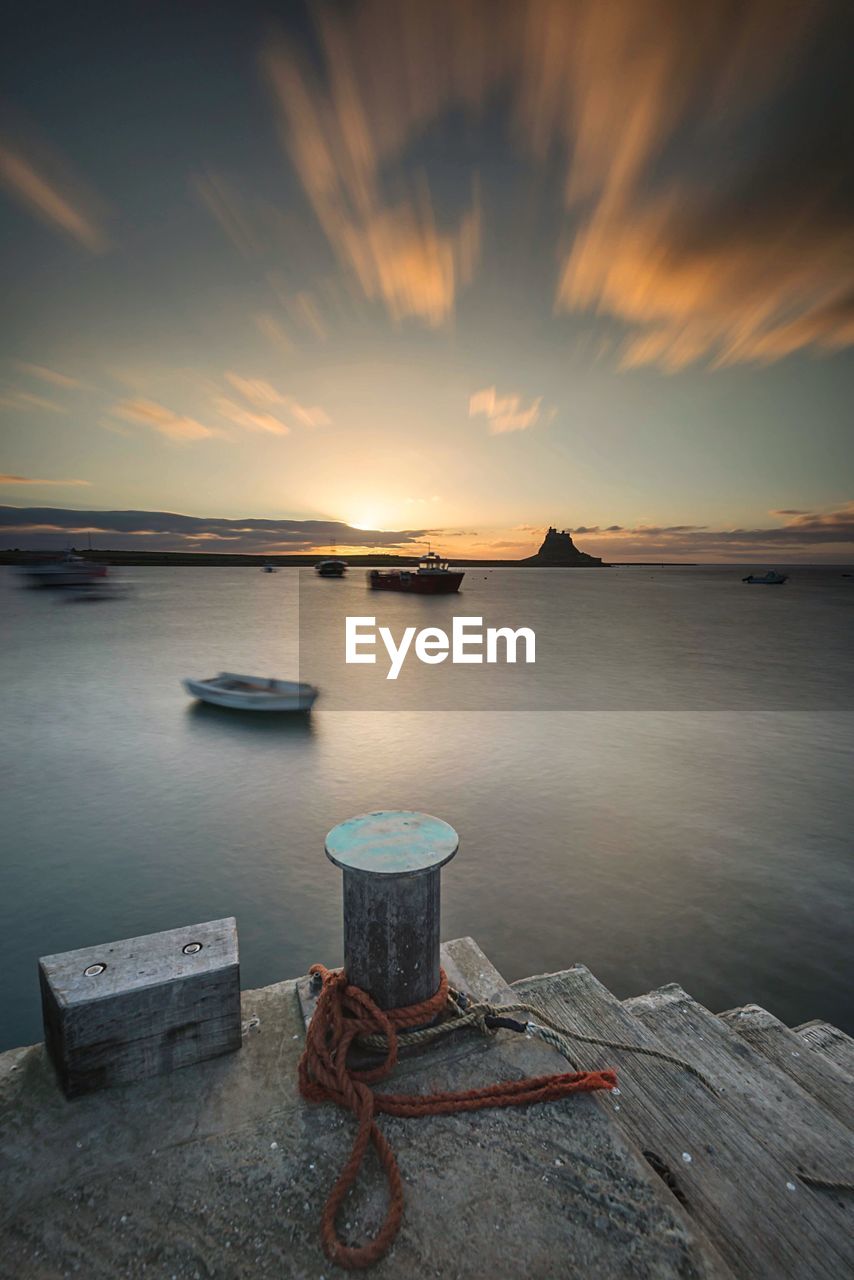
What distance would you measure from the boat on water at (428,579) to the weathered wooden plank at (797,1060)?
69.7 metres

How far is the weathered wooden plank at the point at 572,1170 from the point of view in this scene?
2.35 metres

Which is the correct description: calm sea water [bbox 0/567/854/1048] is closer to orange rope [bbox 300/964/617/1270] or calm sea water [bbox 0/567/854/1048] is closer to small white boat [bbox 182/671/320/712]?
small white boat [bbox 182/671/320/712]

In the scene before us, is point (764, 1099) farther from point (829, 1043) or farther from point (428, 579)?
point (428, 579)

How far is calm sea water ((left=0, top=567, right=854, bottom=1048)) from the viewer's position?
752 cm

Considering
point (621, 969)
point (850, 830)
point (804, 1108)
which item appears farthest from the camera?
point (850, 830)

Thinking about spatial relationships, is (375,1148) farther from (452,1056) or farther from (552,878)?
(552,878)

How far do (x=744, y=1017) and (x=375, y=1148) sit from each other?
3.49m

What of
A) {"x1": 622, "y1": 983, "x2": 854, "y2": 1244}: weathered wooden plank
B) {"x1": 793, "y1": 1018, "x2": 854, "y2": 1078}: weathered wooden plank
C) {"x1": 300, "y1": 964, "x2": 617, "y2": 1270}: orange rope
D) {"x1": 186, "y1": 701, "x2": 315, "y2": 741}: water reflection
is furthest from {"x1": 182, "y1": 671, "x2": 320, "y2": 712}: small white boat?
{"x1": 793, "y1": 1018, "x2": 854, "y2": 1078}: weathered wooden plank

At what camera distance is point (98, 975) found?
3.05 metres

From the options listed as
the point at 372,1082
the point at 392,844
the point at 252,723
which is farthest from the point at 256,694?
the point at 372,1082

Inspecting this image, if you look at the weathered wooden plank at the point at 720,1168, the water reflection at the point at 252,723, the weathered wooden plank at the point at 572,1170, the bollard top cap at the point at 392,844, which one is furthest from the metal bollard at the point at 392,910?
the water reflection at the point at 252,723

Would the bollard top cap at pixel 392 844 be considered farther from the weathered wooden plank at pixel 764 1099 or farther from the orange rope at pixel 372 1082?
the weathered wooden plank at pixel 764 1099

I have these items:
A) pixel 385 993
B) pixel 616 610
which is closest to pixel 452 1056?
pixel 385 993

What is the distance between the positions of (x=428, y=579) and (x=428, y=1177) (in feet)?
253
